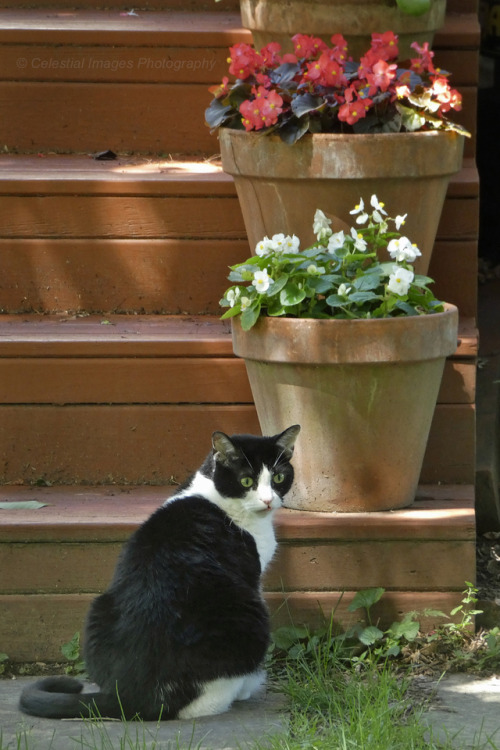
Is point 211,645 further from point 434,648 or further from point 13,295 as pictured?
point 13,295

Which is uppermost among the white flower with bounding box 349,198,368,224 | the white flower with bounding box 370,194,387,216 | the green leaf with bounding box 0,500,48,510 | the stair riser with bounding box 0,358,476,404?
the white flower with bounding box 370,194,387,216

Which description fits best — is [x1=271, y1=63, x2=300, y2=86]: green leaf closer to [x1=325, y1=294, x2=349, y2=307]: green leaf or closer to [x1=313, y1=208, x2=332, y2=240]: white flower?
[x1=313, y1=208, x2=332, y2=240]: white flower

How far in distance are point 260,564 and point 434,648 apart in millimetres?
625

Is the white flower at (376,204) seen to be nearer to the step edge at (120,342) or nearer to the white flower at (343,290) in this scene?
the white flower at (343,290)

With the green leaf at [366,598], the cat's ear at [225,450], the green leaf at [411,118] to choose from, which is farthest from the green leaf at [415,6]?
the green leaf at [366,598]

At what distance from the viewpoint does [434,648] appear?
3.13m

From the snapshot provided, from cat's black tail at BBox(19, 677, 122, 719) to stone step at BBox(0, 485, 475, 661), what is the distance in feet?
1.35

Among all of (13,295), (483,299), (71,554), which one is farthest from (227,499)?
(483,299)

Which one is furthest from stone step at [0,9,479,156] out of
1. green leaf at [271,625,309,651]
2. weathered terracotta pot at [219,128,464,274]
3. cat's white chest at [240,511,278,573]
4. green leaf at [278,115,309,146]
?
green leaf at [271,625,309,651]

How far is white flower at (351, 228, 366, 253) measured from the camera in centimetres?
311

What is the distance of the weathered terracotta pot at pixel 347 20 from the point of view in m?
3.42

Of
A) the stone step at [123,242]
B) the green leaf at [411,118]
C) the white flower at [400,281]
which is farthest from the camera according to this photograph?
the stone step at [123,242]

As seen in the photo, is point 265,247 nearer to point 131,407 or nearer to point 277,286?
point 277,286

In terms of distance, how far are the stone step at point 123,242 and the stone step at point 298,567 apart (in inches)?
33.4
